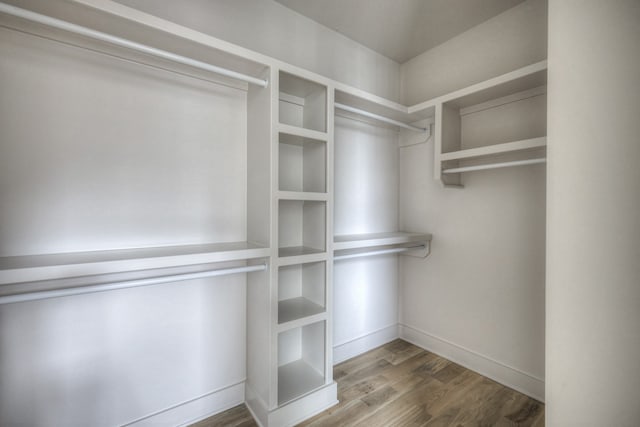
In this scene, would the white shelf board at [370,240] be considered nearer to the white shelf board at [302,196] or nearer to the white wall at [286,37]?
the white shelf board at [302,196]

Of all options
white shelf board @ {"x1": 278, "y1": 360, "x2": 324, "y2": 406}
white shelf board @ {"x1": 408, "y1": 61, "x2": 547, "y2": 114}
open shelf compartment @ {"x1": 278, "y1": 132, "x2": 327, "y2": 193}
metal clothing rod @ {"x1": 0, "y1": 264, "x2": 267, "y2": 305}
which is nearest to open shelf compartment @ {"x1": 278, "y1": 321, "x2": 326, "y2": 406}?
white shelf board @ {"x1": 278, "y1": 360, "x2": 324, "y2": 406}

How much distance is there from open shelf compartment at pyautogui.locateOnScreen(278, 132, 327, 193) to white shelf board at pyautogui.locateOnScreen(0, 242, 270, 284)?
0.56 meters

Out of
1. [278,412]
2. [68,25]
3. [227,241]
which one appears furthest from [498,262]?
[68,25]

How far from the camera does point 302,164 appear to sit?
1943 millimetres

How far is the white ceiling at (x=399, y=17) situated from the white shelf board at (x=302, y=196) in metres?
1.34

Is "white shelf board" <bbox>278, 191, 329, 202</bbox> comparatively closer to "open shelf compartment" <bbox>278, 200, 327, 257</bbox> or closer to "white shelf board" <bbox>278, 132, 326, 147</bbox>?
"open shelf compartment" <bbox>278, 200, 327, 257</bbox>

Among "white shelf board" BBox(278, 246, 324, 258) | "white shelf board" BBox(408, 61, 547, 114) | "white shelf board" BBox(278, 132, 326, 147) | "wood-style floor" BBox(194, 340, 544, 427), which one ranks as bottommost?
"wood-style floor" BBox(194, 340, 544, 427)

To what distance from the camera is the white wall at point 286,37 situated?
1557mm

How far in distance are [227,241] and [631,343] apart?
1652 millimetres

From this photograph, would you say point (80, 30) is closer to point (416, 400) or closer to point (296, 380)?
point (296, 380)

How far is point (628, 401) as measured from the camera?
63 centimetres

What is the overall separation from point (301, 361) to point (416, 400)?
30.5 inches

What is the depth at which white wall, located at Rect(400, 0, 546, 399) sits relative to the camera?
1.80 meters

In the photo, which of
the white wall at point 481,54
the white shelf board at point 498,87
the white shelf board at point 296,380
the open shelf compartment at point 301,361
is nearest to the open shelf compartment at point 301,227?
the open shelf compartment at point 301,361
